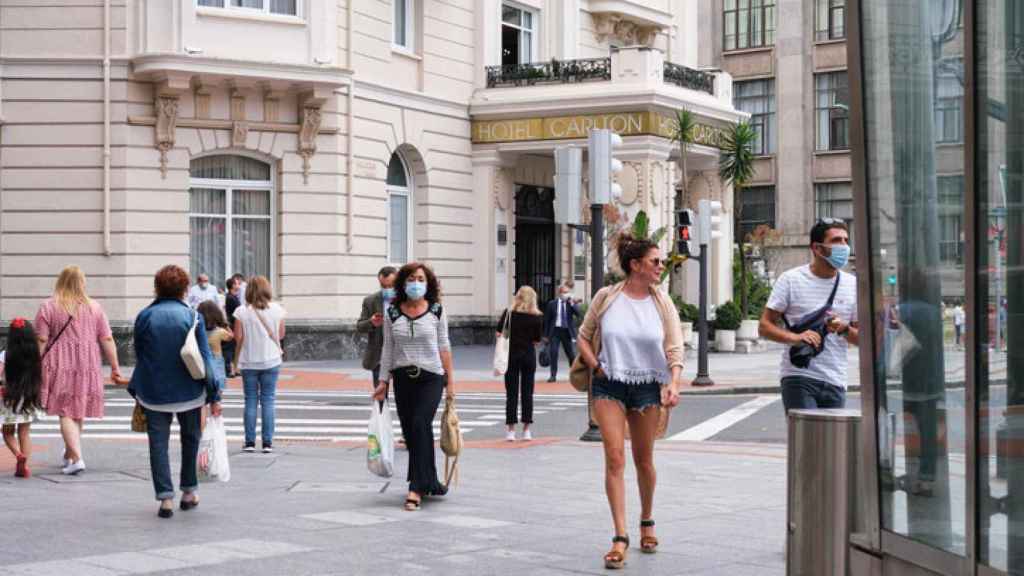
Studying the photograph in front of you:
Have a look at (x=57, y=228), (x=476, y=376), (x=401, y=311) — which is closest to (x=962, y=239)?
(x=401, y=311)

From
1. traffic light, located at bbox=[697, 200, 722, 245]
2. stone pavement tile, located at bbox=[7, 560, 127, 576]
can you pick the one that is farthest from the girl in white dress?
traffic light, located at bbox=[697, 200, 722, 245]

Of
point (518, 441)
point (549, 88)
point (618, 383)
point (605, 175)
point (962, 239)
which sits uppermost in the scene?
point (549, 88)

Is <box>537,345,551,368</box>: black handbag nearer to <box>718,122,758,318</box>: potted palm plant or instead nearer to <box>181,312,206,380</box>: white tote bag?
<box>718,122,758,318</box>: potted palm plant

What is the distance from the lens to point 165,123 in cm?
2795

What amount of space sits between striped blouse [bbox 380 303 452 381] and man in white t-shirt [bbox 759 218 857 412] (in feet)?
9.89

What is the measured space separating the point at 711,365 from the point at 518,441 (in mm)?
15402

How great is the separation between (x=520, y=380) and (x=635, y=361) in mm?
7629

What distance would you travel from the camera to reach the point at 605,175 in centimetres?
1675

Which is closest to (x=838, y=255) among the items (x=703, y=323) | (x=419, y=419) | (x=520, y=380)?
(x=419, y=419)

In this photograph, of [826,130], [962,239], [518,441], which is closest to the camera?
[962,239]

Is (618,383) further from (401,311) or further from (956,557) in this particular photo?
(956,557)

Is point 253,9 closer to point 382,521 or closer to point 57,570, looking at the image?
point 382,521

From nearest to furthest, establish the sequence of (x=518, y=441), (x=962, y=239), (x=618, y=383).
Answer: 1. (x=962, y=239)
2. (x=618, y=383)
3. (x=518, y=441)

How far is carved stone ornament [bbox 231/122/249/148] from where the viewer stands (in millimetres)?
28656
